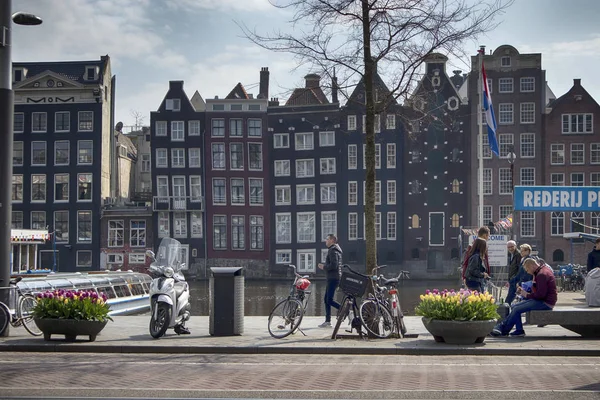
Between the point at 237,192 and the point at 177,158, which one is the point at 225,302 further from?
the point at 177,158

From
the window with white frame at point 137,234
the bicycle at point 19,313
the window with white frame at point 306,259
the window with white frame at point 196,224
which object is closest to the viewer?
the bicycle at point 19,313

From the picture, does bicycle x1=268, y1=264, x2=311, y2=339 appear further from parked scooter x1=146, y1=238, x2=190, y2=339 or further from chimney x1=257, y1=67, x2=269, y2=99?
chimney x1=257, y1=67, x2=269, y2=99

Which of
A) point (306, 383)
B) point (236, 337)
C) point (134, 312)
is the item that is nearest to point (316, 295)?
point (134, 312)

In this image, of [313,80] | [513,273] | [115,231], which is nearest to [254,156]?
[115,231]

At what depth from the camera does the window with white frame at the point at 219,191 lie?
71750 mm

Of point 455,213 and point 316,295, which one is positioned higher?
point 455,213

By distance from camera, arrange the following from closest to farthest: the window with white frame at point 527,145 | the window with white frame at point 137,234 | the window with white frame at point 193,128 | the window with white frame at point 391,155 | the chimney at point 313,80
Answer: the chimney at point 313,80
the window with white frame at point 527,145
the window with white frame at point 391,155
the window with white frame at point 193,128
the window with white frame at point 137,234

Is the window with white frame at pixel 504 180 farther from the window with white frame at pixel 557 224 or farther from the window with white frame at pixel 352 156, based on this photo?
the window with white frame at pixel 352 156

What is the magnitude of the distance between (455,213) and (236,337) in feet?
181

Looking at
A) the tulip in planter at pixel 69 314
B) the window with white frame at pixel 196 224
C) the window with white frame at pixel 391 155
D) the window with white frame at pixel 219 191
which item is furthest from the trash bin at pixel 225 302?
the window with white frame at pixel 196 224

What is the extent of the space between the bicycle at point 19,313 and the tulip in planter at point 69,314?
69 centimetres

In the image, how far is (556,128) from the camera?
67625 mm

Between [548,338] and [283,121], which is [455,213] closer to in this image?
[283,121]

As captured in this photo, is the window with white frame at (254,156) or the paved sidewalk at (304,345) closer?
the paved sidewalk at (304,345)
